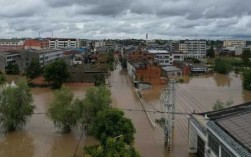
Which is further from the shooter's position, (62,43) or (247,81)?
(62,43)

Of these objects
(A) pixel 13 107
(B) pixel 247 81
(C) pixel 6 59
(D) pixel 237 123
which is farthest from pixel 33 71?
(D) pixel 237 123

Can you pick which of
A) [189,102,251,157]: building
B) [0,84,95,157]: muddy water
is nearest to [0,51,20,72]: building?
[0,84,95,157]: muddy water

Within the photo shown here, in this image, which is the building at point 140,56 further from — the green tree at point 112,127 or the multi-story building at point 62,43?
the multi-story building at point 62,43

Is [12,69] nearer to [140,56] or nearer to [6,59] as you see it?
[6,59]

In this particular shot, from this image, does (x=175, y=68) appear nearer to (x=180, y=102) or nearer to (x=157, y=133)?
(x=180, y=102)

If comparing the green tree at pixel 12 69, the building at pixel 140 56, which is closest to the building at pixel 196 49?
the building at pixel 140 56

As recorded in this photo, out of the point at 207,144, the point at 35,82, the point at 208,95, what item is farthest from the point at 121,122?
the point at 35,82
